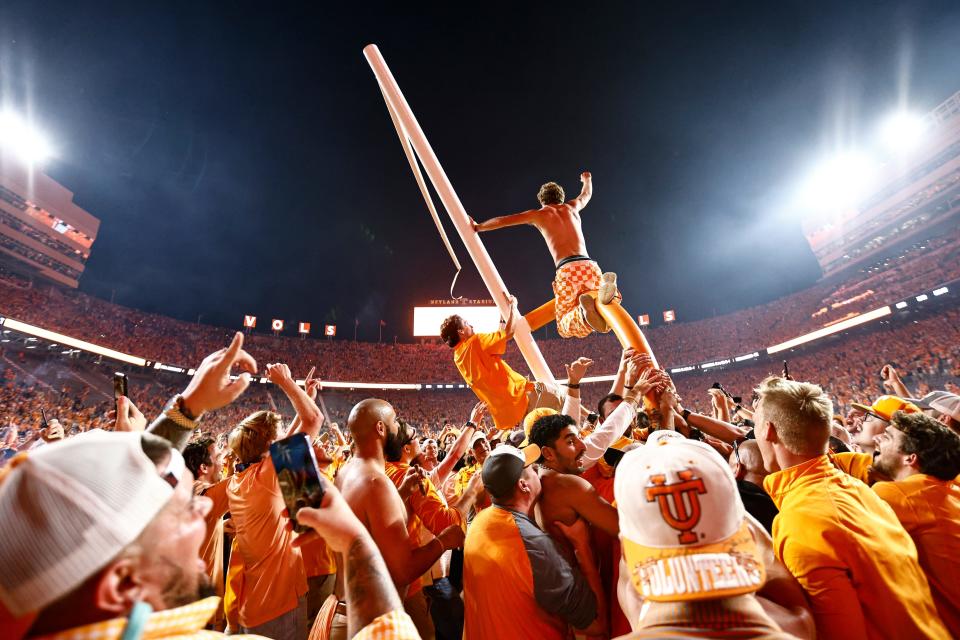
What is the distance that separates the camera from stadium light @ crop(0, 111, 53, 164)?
25120 mm

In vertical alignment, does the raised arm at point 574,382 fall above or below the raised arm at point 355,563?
above

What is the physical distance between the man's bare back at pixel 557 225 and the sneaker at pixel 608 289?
2.69 ft

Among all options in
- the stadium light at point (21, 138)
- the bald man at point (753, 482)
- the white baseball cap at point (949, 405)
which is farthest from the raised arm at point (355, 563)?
the stadium light at point (21, 138)

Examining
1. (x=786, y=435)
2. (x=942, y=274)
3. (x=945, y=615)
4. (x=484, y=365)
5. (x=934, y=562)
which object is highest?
(x=942, y=274)

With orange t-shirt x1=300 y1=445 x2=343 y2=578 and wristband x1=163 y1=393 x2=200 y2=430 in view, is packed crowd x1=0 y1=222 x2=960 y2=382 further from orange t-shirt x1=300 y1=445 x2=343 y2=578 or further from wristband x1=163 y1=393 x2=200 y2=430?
wristband x1=163 y1=393 x2=200 y2=430

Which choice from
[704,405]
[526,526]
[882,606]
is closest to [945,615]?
[882,606]

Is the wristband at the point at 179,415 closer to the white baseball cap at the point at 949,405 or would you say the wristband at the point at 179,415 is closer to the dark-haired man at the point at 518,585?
the dark-haired man at the point at 518,585

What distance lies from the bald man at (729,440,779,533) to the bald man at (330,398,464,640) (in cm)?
172

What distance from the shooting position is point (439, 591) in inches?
121

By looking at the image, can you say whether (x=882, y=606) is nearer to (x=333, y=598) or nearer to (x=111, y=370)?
(x=333, y=598)

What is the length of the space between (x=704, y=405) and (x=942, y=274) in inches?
605

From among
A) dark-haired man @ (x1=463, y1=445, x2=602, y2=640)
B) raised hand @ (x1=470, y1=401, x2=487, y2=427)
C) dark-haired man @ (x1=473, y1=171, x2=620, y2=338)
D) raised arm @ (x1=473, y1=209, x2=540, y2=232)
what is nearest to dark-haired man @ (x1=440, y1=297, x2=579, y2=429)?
raised hand @ (x1=470, y1=401, x2=487, y2=427)

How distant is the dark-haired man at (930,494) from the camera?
203 cm

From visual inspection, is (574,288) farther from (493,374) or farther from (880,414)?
(880,414)
